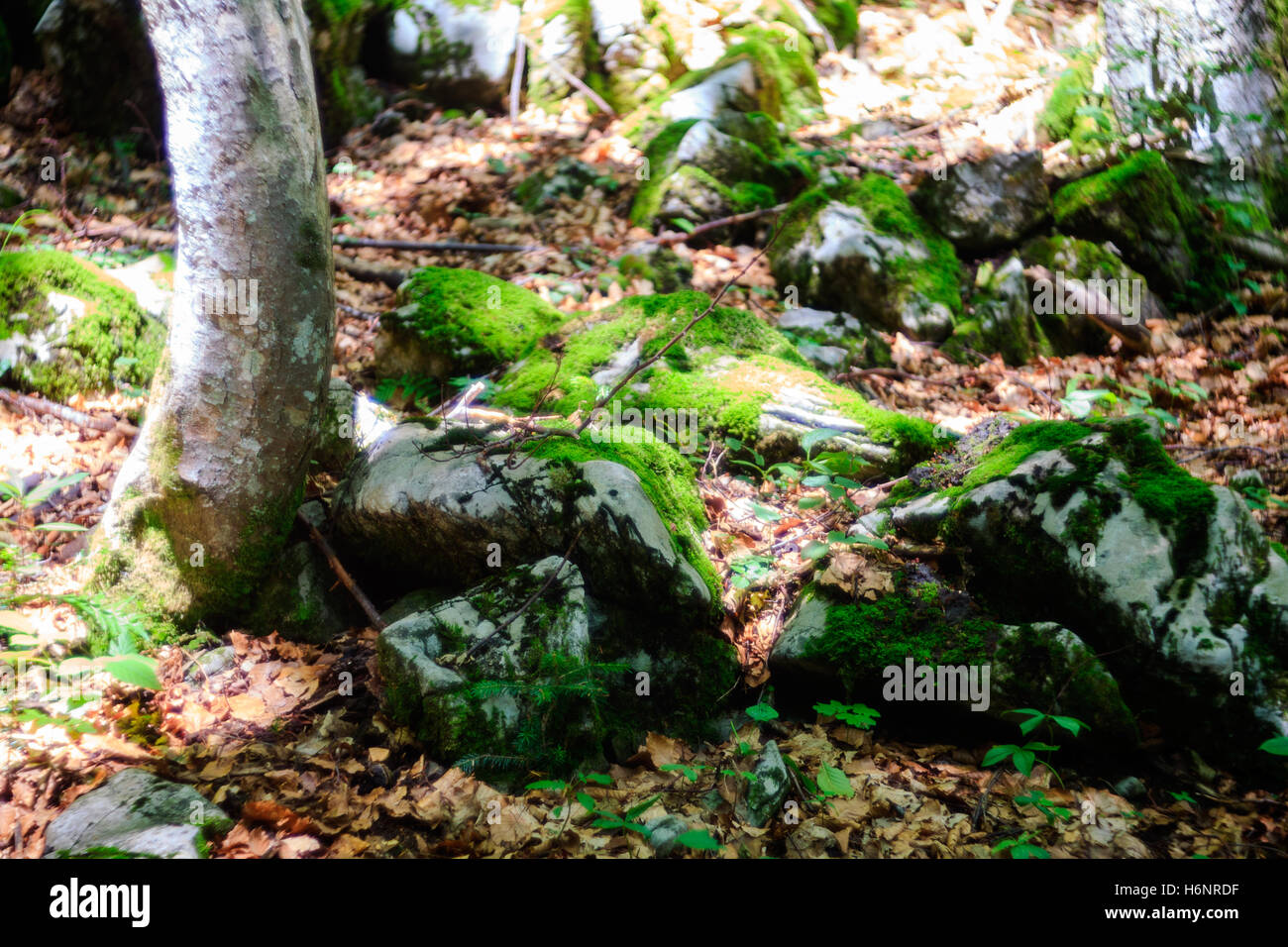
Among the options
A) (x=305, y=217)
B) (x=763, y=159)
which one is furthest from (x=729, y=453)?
(x=763, y=159)

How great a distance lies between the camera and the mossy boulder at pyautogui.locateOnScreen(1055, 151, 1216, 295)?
7.78m

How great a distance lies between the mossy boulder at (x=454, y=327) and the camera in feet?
18.6

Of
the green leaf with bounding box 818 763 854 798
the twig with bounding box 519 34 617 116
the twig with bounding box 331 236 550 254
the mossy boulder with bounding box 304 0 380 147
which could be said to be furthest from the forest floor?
the twig with bounding box 519 34 617 116

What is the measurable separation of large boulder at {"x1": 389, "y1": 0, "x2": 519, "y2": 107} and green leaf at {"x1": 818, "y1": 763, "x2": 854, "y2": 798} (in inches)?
397

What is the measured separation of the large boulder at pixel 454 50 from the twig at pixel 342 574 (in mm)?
8285

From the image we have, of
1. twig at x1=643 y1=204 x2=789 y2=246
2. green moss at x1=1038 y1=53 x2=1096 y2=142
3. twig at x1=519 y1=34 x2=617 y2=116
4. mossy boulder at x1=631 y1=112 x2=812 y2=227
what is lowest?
twig at x1=643 y1=204 x2=789 y2=246

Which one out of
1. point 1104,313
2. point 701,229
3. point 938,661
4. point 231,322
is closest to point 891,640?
point 938,661

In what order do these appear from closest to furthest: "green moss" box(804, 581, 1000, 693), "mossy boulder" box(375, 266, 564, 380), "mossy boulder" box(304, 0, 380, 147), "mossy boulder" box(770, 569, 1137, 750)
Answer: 1. "mossy boulder" box(770, 569, 1137, 750)
2. "green moss" box(804, 581, 1000, 693)
3. "mossy boulder" box(375, 266, 564, 380)
4. "mossy boulder" box(304, 0, 380, 147)

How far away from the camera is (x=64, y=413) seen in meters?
4.89

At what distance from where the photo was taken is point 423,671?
3.22 m

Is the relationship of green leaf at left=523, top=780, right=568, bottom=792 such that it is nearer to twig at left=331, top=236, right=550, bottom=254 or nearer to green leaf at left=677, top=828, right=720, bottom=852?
green leaf at left=677, top=828, right=720, bottom=852

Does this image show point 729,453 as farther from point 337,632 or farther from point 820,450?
point 337,632

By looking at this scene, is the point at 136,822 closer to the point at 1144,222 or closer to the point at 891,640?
the point at 891,640

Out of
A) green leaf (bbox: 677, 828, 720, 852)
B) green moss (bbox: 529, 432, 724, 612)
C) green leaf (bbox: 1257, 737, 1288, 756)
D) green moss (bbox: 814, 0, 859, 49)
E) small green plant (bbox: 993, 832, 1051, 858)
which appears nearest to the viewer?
green leaf (bbox: 677, 828, 720, 852)
